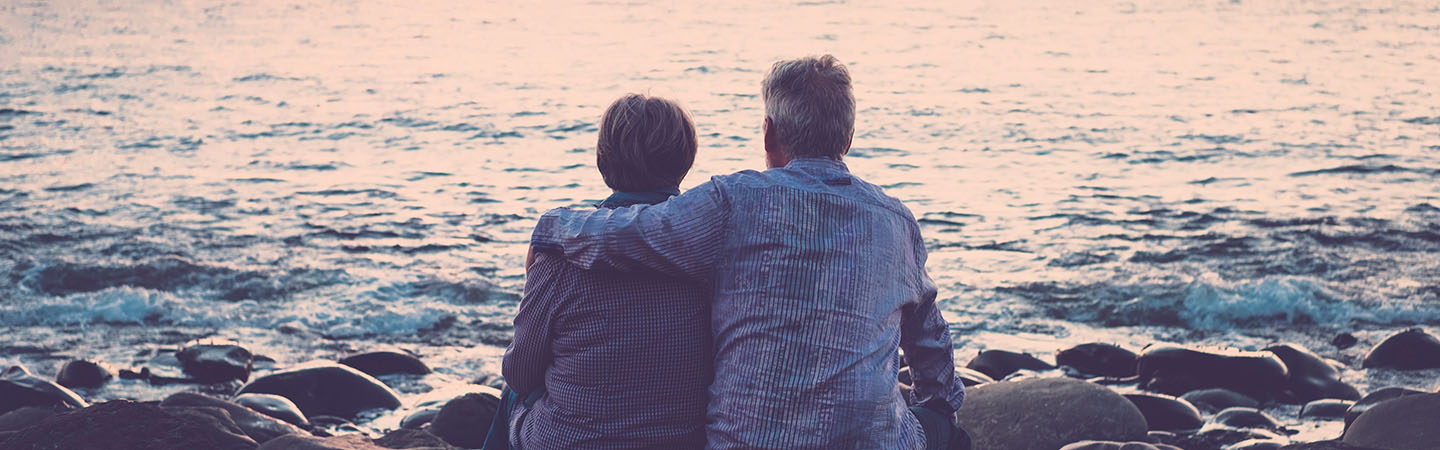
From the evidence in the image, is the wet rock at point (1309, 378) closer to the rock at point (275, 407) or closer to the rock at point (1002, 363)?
the rock at point (1002, 363)

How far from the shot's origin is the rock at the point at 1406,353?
764 cm

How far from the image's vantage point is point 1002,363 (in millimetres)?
7719

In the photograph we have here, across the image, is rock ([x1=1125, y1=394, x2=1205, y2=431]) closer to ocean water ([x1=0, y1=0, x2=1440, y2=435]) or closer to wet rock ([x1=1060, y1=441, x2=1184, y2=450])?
wet rock ([x1=1060, y1=441, x2=1184, y2=450])

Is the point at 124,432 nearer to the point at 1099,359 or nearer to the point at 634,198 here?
the point at 634,198

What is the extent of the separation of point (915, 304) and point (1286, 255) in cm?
891

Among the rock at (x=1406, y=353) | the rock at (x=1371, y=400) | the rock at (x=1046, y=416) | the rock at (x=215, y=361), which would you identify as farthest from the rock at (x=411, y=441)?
the rock at (x=1406, y=353)

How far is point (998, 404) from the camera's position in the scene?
18.5 feet

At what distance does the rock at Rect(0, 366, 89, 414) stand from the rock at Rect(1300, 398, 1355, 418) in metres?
6.16

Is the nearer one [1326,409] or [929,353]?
[929,353]

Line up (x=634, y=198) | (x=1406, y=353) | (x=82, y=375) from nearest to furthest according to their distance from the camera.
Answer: (x=634, y=198) < (x=82, y=375) < (x=1406, y=353)

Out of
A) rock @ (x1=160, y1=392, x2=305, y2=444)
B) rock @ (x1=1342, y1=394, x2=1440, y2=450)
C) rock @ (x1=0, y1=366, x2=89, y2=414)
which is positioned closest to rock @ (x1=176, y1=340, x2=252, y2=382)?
rock @ (x1=0, y1=366, x2=89, y2=414)

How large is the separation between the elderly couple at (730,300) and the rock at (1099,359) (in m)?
4.92

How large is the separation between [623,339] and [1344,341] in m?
6.92

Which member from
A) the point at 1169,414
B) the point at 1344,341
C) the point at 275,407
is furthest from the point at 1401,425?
the point at 275,407
